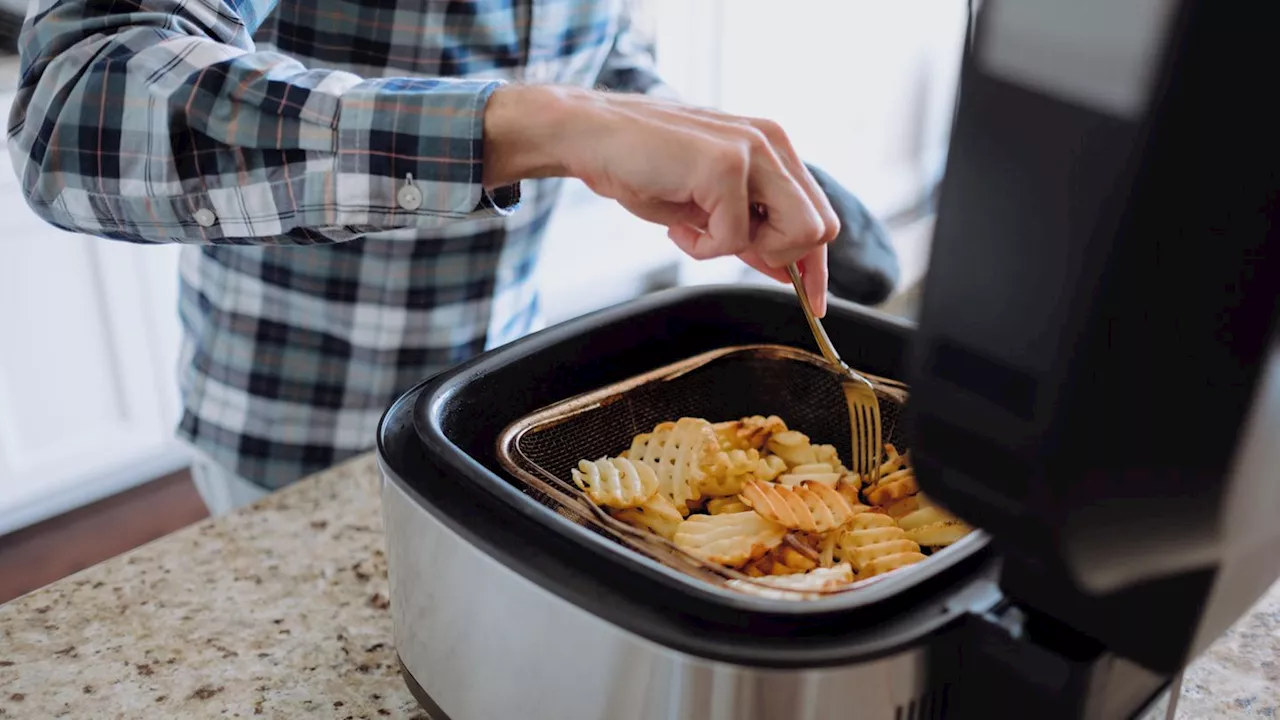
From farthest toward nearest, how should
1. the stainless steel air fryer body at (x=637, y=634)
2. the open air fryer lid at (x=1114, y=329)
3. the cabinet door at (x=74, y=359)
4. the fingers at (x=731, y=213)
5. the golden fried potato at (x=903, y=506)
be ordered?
the cabinet door at (x=74, y=359) < the golden fried potato at (x=903, y=506) < the fingers at (x=731, y=213) < the stainless steel air fryer body at (x=637, y=634) < the open air fryer lid at (x=1114, y=329)

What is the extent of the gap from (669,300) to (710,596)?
39 cm

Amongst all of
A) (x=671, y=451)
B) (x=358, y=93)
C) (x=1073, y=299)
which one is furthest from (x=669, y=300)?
(x=1073, y=299)

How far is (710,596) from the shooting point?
1.69 feet

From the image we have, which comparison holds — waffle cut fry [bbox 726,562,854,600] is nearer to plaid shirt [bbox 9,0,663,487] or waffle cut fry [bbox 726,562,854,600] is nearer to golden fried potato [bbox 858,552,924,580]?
golden fried potato [bbox 858,552,924,580]

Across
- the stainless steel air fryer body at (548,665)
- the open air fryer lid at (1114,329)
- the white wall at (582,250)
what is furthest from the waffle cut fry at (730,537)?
the white wall at (582,250)

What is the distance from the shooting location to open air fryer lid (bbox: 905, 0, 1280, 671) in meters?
0.34

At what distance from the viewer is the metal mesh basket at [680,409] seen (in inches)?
28.0

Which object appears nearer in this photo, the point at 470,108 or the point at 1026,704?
the point at 1026,704

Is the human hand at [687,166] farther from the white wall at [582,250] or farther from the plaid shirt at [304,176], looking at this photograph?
the white wall at [582,250]

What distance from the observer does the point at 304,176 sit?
737mm

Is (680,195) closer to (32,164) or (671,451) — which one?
(671,451)

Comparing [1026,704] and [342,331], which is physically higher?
[1026,704]

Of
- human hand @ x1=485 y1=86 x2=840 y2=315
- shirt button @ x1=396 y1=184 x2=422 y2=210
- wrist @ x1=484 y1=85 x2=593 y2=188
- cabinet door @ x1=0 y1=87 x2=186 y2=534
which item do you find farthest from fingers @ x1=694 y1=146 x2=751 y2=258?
cabinet door @ x1=0 y1=87 x2=186 y2=534

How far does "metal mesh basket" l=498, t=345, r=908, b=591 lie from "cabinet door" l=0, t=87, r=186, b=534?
1651 millimetres
